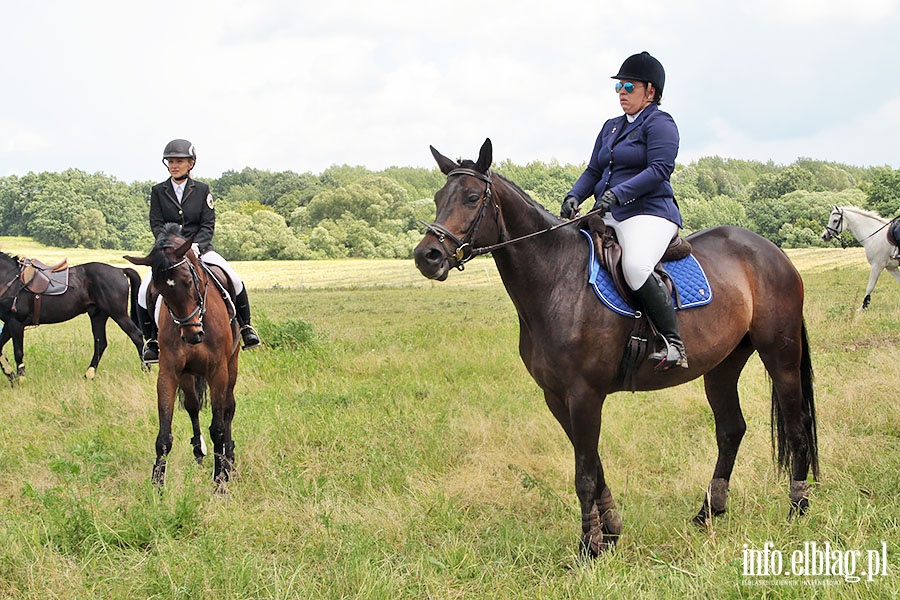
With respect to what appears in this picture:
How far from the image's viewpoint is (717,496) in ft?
16.7

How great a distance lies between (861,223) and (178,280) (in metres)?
16.8

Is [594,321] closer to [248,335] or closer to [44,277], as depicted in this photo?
[248,335]

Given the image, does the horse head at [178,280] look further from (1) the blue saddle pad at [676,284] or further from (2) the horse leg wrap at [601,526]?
(2) the horse leg wrap at [601,526]

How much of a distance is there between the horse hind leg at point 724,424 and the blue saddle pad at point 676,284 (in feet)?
2.98

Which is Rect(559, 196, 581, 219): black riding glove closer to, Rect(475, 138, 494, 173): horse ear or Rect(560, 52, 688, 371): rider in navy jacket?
Rect(560, 52, 688, 371): rider in navy jacket

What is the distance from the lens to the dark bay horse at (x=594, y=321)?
4219 millimetres

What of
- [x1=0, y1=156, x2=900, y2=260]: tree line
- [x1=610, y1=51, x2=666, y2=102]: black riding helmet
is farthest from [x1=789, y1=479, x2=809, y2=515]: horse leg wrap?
[x1=0, y1=156, x2=900, y2=260]: tree line

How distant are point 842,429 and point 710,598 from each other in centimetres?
363

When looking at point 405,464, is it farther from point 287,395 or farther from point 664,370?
point 287,395

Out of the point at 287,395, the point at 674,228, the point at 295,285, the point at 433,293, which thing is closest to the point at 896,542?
the point at 674,228

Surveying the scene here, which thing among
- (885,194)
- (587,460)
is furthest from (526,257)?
(885,194)

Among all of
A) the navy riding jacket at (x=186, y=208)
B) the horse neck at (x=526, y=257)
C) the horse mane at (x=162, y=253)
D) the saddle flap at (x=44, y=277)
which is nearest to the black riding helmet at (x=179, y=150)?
the navy riding jacket at (x=186, y=208)

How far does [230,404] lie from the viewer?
6703 millimetres

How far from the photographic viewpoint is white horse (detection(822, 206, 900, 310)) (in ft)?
49.6
